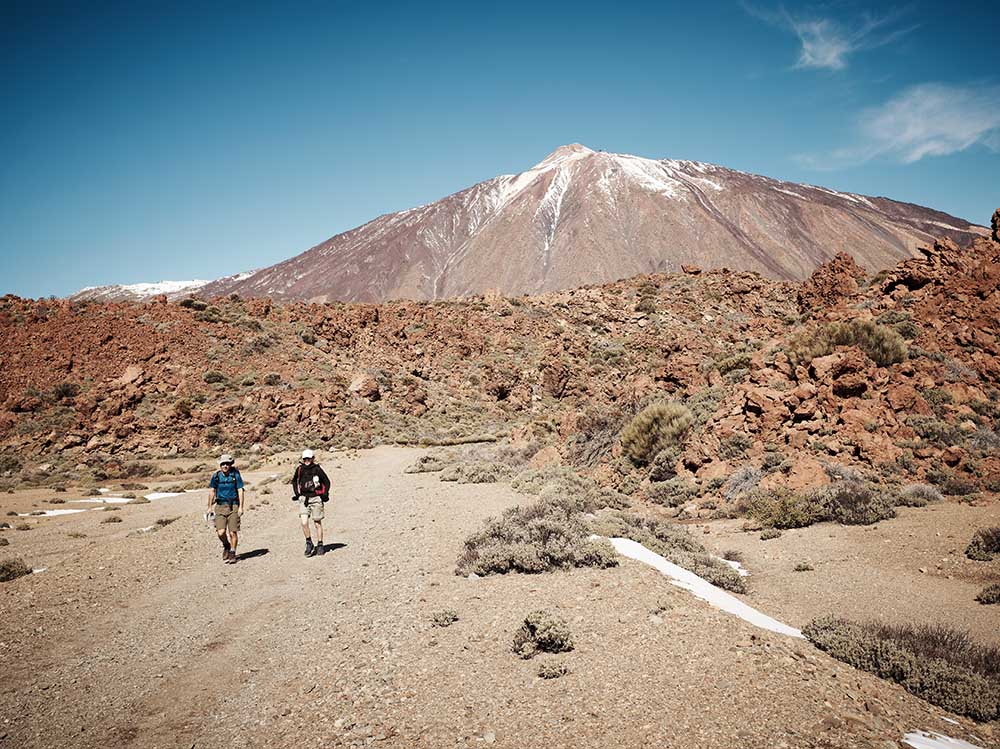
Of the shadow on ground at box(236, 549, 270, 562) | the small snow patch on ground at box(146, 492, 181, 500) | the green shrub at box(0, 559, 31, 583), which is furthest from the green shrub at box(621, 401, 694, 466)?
the small snow patch on ground at box(146, 492, 181, 500)

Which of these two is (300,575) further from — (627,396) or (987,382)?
(987,382)

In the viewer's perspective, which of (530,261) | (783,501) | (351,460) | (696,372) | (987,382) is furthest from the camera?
(530,261)

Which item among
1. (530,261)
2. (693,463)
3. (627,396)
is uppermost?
(530,261)

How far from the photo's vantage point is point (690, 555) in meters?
7.00

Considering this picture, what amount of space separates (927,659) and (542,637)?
2856mm

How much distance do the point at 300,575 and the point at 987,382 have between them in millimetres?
13100

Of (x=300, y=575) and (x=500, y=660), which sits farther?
(x=300, y=575)

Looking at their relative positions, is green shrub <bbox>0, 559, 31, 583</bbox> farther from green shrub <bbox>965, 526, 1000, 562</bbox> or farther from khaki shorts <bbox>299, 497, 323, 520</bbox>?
green shrub <bbox>965, 526, 1000, 562</bbox>

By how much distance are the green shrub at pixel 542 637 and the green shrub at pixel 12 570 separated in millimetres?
7711

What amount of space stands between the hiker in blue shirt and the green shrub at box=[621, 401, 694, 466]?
8309 millimetres

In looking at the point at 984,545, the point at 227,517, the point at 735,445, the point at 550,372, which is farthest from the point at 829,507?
the point at 550,372

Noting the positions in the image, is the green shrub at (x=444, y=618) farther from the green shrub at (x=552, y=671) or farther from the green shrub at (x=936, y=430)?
the green shrub at (x=936, y=430)

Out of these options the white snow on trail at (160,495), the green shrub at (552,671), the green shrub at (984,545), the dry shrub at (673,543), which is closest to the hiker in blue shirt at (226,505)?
the dry shrub at (673,543)

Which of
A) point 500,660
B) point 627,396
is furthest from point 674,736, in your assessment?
point 627,396
